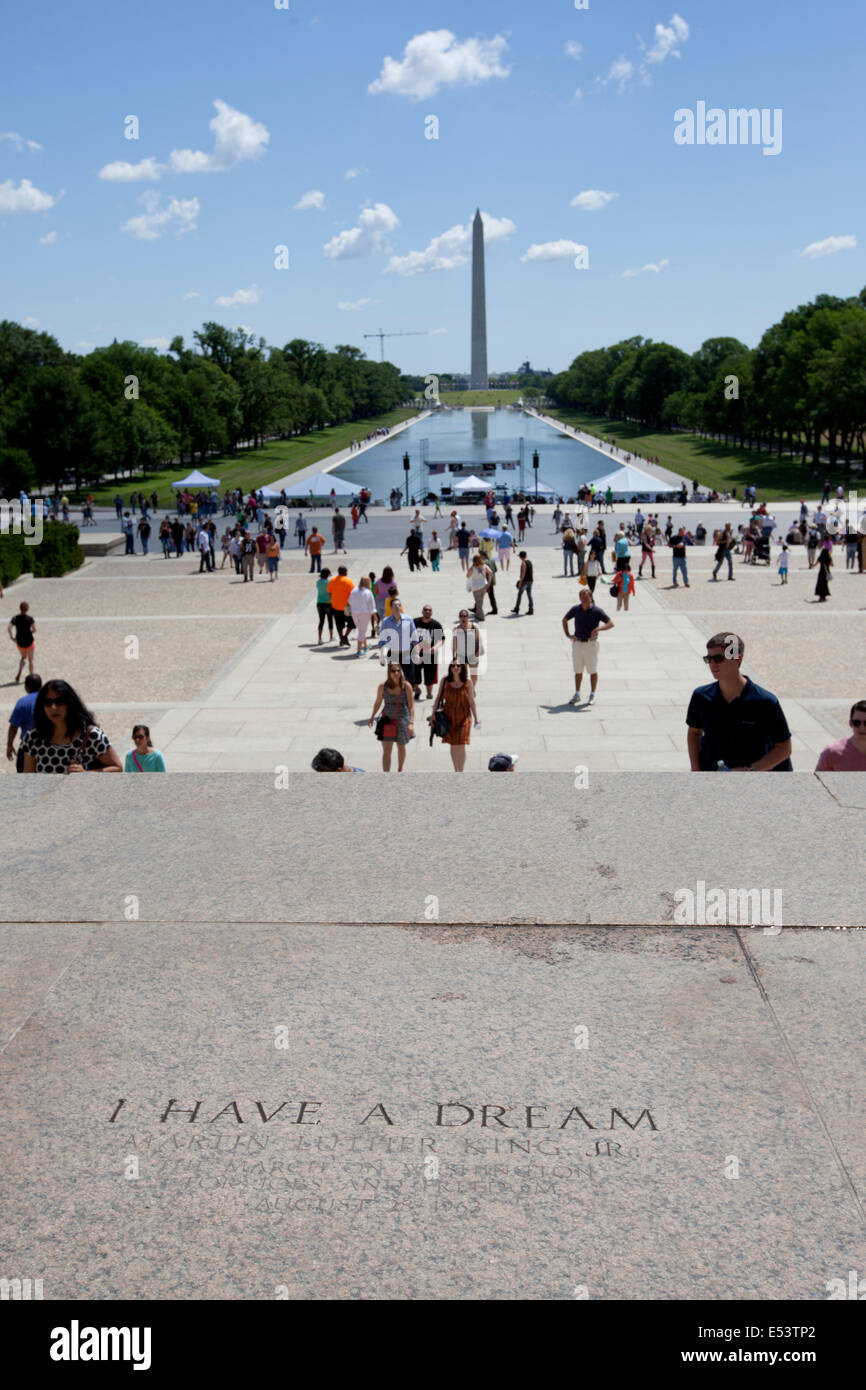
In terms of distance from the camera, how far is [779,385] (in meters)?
79.1

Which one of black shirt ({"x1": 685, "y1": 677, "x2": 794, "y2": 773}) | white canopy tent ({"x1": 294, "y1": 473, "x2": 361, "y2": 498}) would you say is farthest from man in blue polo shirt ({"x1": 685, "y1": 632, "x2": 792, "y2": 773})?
white canopy tent ({"x1": 294, "y1": 473, "x2": 361, "y2": 498})

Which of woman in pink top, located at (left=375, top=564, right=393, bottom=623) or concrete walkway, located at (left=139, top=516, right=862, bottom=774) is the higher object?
woman in pink top, located at (left=375, top=564, right=393, bottom=623)

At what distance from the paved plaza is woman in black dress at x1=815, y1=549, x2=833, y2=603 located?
30cm

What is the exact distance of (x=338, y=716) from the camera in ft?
50.3

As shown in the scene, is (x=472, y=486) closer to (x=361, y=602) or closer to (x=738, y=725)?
(x=361, y=602)

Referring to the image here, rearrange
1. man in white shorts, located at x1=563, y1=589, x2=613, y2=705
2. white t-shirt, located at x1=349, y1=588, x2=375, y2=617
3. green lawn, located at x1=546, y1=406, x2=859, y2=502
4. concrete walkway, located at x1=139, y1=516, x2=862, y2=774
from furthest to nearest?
green lawn, located at x1=546, y1=406, x2=859, y2=502
white t-shirt, located at x1=349, y1=588, x2=375, y2=617
man in white shorts, located at x1=563, y1=589, x2=613, y2=705
concrete walkway, located at x1=139, y1=516, x2=862, y2=774

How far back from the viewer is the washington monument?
15275cm

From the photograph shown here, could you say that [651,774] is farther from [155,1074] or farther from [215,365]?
[215,365]

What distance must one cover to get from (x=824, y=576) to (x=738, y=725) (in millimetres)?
19676

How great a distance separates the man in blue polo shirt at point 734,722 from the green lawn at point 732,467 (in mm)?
58030

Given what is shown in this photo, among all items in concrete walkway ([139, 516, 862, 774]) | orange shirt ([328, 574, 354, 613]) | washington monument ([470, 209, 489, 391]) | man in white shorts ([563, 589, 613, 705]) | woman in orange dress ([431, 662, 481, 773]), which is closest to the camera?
woman in orange dress ([431, 662, 481, 773])

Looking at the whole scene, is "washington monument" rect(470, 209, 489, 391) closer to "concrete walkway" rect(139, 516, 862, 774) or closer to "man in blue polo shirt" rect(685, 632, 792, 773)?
"concrete walkway" rect(139, 516, 862, 774)

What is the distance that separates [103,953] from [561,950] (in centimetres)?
154
